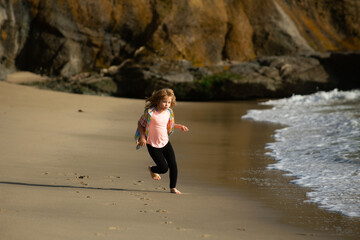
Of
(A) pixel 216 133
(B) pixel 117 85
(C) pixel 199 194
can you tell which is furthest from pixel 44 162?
(B) pixel 117 85

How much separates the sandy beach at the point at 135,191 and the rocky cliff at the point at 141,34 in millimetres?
11503

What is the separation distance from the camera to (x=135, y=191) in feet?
17.8

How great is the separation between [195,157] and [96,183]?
2405 mm

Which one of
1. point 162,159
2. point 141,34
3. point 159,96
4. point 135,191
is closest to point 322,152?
point 162,159

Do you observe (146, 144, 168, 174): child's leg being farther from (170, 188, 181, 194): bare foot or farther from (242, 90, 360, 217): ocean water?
(242, 90, 360, 217): ocean water

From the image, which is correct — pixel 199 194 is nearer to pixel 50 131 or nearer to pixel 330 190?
pixel 330 190

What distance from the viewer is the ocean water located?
17.8 ft

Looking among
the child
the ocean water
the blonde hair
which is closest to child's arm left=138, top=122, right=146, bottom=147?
the child

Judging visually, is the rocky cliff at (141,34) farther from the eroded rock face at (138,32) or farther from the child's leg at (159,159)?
the child's leg at (159,159)

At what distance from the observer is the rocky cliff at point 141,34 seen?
21.7m

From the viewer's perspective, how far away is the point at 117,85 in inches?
844

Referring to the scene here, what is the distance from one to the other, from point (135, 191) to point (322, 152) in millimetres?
3664

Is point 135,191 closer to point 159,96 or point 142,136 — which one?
point 142,136

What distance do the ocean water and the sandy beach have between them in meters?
0.25
